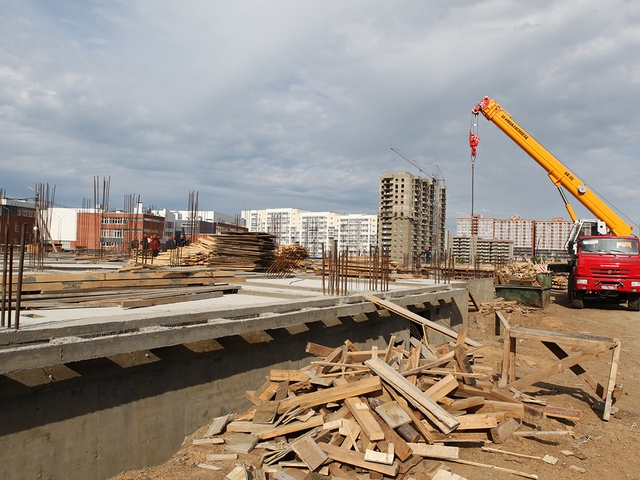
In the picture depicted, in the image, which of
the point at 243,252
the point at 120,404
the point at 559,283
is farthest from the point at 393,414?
the point at 559,283

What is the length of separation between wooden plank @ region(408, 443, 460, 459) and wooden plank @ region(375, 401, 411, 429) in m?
0.25

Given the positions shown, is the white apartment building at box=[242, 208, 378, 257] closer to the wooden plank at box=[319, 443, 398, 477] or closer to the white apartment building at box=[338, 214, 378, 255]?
the white apartment building at box=[338, 214, 378, 255]

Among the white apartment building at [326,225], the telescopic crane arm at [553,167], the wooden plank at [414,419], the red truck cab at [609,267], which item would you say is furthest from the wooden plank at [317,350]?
the white apartment building at [326,225]

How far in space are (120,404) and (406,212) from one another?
204ft

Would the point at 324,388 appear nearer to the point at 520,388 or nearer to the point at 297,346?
the point at 297,346

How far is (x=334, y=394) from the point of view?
532 cm

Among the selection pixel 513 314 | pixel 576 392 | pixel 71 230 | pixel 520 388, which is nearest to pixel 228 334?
pixel 520 388

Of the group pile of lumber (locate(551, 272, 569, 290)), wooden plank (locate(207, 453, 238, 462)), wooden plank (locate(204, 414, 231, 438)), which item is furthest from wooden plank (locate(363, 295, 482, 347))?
pile of lumber (locate(551, 272, 569, 290))

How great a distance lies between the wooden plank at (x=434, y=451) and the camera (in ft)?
15.1

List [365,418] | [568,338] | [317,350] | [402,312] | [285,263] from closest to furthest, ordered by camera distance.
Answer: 1. [365,418]
2. [568,338]
3. [317,350]
4. [402,312]
5. [285,263]

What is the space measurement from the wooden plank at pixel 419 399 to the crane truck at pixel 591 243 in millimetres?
13447

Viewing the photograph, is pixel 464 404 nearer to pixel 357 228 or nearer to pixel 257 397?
pixel 257 397

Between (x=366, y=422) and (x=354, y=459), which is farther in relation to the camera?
(x=366, y=422)

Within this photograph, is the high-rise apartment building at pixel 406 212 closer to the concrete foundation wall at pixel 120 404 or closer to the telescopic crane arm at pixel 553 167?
the telescopic crane arm at pixel 553 167
